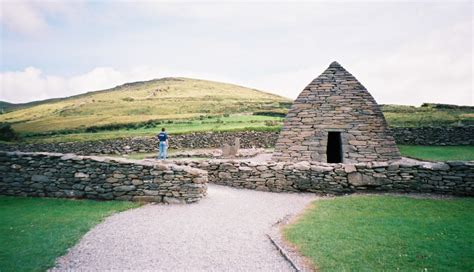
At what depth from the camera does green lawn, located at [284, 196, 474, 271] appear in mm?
6332

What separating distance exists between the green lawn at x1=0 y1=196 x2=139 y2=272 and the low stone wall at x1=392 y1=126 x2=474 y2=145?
28565mm

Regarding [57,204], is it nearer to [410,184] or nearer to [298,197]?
[298,197]

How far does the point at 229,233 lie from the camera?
8.46 meters

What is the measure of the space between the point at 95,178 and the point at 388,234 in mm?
8803

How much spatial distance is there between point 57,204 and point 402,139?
3024 cm

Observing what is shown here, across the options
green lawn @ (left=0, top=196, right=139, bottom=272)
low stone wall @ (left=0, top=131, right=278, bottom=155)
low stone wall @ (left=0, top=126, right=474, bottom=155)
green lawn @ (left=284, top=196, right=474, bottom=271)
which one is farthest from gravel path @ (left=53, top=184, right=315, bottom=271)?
low stone wall @ (left=0, top=126, right=474, bottom=155)

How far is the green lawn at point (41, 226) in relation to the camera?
6.71m

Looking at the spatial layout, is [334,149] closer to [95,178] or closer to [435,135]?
[95,178]

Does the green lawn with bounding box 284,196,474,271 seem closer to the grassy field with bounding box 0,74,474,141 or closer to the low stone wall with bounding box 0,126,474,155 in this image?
the low stone wall with bounding box 0,126,474,155

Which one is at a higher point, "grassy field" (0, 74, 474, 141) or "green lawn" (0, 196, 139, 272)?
"grassy field" (0, 74, 474, 141)

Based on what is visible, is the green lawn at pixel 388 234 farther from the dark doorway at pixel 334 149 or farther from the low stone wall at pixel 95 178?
the dark doorway at pixel 334 149

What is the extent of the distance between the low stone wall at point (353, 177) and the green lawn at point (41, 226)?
4902mm

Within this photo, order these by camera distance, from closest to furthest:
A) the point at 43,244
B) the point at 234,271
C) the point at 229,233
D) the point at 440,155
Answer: the point at 234,271
the point at 43,244
the point at 229,233
the point at 440,155

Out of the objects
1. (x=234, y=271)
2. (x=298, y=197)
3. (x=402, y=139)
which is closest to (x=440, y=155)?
(x=402, y=139)
